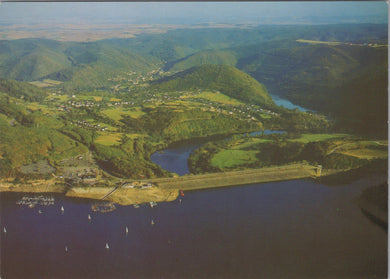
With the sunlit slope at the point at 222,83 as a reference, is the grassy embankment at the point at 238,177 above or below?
below

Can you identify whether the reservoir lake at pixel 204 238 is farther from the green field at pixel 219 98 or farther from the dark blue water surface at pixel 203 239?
the green field at pixel 219 98

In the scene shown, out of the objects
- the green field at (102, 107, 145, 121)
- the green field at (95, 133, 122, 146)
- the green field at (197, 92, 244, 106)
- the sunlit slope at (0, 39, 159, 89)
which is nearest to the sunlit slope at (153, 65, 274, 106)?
the green field at (197, 92, 244, 106)

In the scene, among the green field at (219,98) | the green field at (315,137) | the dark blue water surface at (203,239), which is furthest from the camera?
the green field at (219,98)

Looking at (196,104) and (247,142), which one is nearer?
(247,142)

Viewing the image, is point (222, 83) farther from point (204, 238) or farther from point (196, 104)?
point (204, 238)

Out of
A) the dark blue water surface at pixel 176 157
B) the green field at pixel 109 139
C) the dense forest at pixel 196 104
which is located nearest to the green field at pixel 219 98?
the dense forest at pixel 196 104

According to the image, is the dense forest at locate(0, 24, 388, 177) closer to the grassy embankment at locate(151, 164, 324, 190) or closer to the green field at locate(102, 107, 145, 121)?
the green field at locate(102, 107, 145, 121)

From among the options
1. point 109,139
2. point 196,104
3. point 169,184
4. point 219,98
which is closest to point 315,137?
point 169,184
